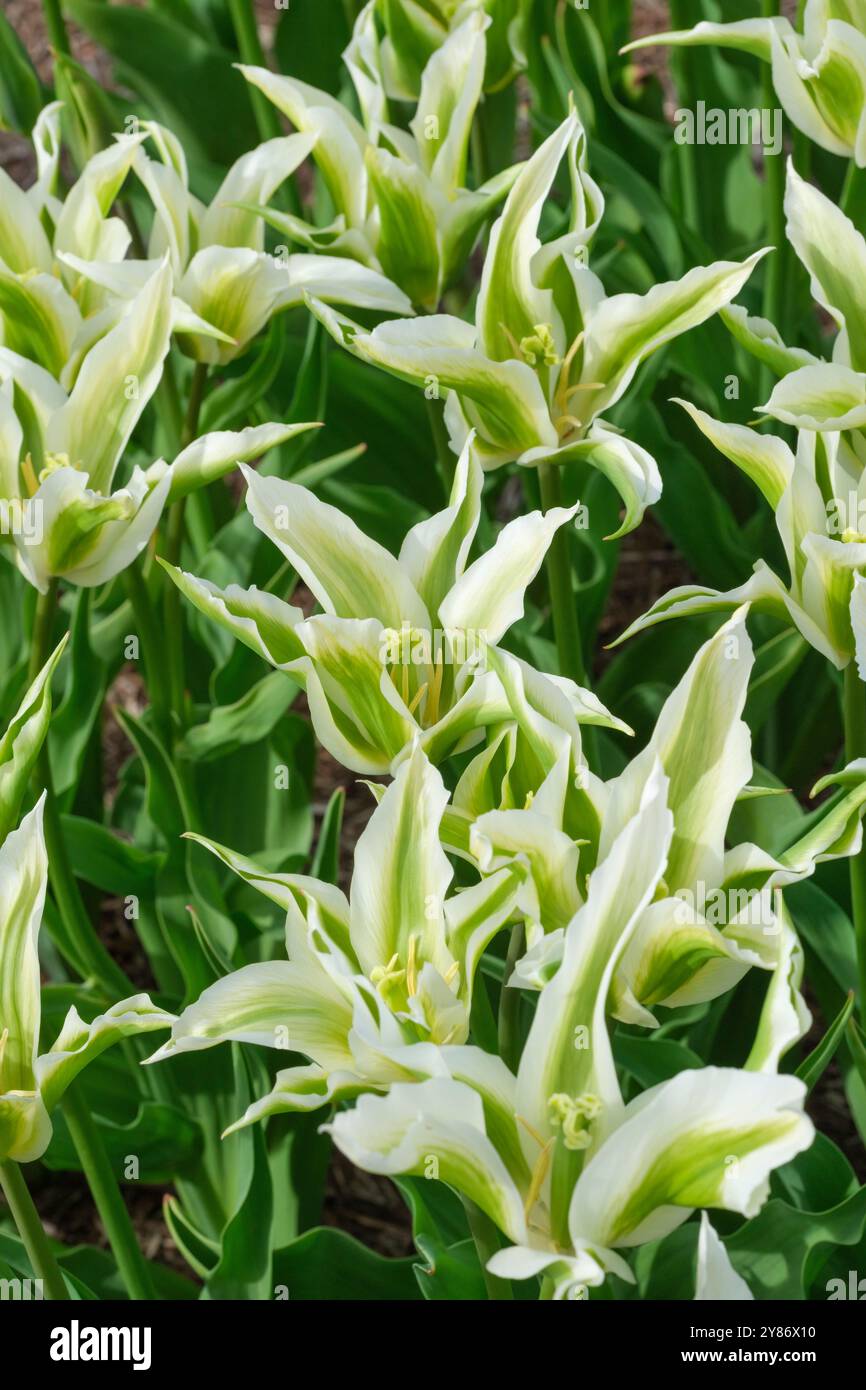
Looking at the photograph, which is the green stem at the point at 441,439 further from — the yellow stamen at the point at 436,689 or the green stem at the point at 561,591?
the yellow stamen at the point at 436,689

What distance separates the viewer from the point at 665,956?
81 centimetres

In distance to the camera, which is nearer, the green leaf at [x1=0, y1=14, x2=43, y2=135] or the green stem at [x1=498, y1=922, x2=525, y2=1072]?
the green stem at [x1=498, y1=922, x2=525, y2=1072]

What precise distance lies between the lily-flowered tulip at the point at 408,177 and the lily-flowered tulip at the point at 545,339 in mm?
172

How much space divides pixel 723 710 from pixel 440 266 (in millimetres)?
651

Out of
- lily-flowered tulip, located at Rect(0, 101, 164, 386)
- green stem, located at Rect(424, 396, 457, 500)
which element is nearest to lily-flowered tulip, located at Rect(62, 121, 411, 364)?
lily-flowered tulip, located at Rect(0, 101, 164, 386)

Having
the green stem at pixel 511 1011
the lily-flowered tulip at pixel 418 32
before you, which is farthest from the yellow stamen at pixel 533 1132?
the lily-flowered tulip at pixel 418 32

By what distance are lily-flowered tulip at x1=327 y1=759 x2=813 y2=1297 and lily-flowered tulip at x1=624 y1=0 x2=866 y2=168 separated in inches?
30.0

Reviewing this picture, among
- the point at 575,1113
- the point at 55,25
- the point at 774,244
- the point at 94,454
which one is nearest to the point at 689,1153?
the point at 575,1113

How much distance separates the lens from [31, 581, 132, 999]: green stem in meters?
1.18

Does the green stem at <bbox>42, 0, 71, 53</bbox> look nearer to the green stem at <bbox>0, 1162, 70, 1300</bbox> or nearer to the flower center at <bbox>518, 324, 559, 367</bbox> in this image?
the flower center at <bbox>518, 324, 559, 367</bbox>

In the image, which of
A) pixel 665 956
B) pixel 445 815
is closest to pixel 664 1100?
pixel 665 956

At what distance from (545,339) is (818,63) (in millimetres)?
358

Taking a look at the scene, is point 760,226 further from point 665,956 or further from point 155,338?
point 665,956

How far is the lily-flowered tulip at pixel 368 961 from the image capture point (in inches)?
31.9
